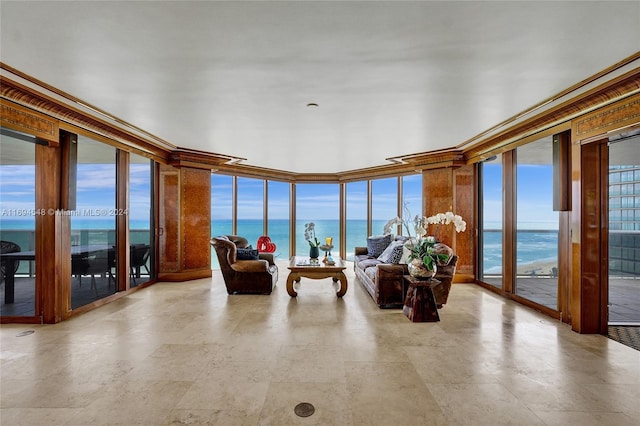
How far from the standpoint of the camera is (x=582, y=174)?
3.37 m

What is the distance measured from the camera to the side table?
145 inches

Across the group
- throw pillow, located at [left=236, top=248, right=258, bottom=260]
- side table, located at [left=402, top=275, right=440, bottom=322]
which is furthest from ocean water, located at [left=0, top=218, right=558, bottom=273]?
side table, located at [left=402, top=275, right=440, bottom=322]

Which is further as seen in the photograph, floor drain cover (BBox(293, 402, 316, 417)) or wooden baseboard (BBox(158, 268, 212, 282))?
wooden baseboard (BBox(158, 268, 212, 282))

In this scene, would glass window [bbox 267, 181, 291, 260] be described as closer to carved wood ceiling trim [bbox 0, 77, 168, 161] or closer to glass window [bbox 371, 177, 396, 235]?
glass window [bbox 371, 177, 396, 235]

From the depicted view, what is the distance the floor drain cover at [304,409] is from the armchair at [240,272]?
118 inches

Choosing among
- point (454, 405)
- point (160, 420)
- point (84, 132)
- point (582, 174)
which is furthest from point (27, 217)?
point (582, 174)

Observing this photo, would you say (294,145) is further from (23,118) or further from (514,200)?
(514,200)

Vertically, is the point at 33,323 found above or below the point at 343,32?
below

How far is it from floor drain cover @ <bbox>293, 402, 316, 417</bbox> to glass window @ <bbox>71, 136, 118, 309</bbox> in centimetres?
374

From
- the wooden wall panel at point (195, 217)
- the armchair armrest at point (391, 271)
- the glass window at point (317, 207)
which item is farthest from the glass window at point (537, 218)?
the glass window at point (317, 207)

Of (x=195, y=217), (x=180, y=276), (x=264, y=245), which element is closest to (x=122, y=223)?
(x=195, y=217)

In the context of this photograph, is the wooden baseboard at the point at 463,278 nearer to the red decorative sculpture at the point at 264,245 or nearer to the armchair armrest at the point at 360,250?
the armchair armrest at the point at 360,250

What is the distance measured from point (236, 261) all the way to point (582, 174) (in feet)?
15.9

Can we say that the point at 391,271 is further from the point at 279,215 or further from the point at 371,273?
the point at 279,215
